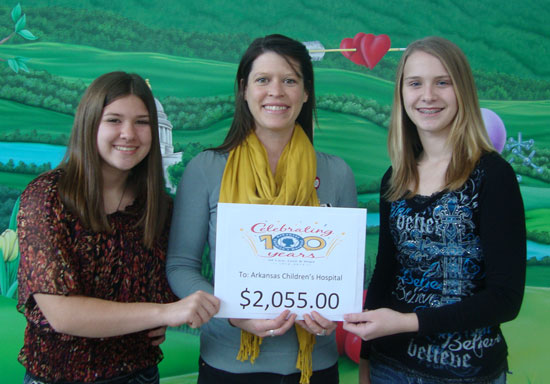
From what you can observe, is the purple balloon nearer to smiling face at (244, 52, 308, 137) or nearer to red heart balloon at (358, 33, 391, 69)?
red heart balloon at (358, 33, 391, 69)

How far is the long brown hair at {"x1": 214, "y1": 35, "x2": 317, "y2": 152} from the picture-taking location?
5.45ft

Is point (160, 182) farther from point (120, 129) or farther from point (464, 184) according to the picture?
point (464, 184)

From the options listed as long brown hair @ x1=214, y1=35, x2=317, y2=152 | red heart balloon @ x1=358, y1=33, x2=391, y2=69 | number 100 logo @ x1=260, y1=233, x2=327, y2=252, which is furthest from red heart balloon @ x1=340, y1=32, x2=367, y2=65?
number 100 logo @ x1=260, y1=233, x2=327, y2=252

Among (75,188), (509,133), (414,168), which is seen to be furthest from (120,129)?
(509,133)

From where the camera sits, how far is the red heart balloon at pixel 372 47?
129 inches

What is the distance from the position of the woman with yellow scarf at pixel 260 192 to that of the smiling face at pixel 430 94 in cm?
36

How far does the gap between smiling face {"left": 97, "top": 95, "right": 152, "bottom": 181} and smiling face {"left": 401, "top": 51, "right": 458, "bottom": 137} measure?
37.2 inches

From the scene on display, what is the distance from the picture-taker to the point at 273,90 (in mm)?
1626

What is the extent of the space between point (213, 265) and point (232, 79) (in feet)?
6.23

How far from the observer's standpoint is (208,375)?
5.34 feet

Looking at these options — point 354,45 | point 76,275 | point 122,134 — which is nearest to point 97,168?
point 122,134

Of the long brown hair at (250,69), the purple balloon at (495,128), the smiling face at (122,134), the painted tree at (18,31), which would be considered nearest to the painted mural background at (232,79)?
the painted tree at (18,31)

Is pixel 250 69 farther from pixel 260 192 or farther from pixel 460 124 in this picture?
pixel 460 124

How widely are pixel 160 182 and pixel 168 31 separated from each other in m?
1.79
